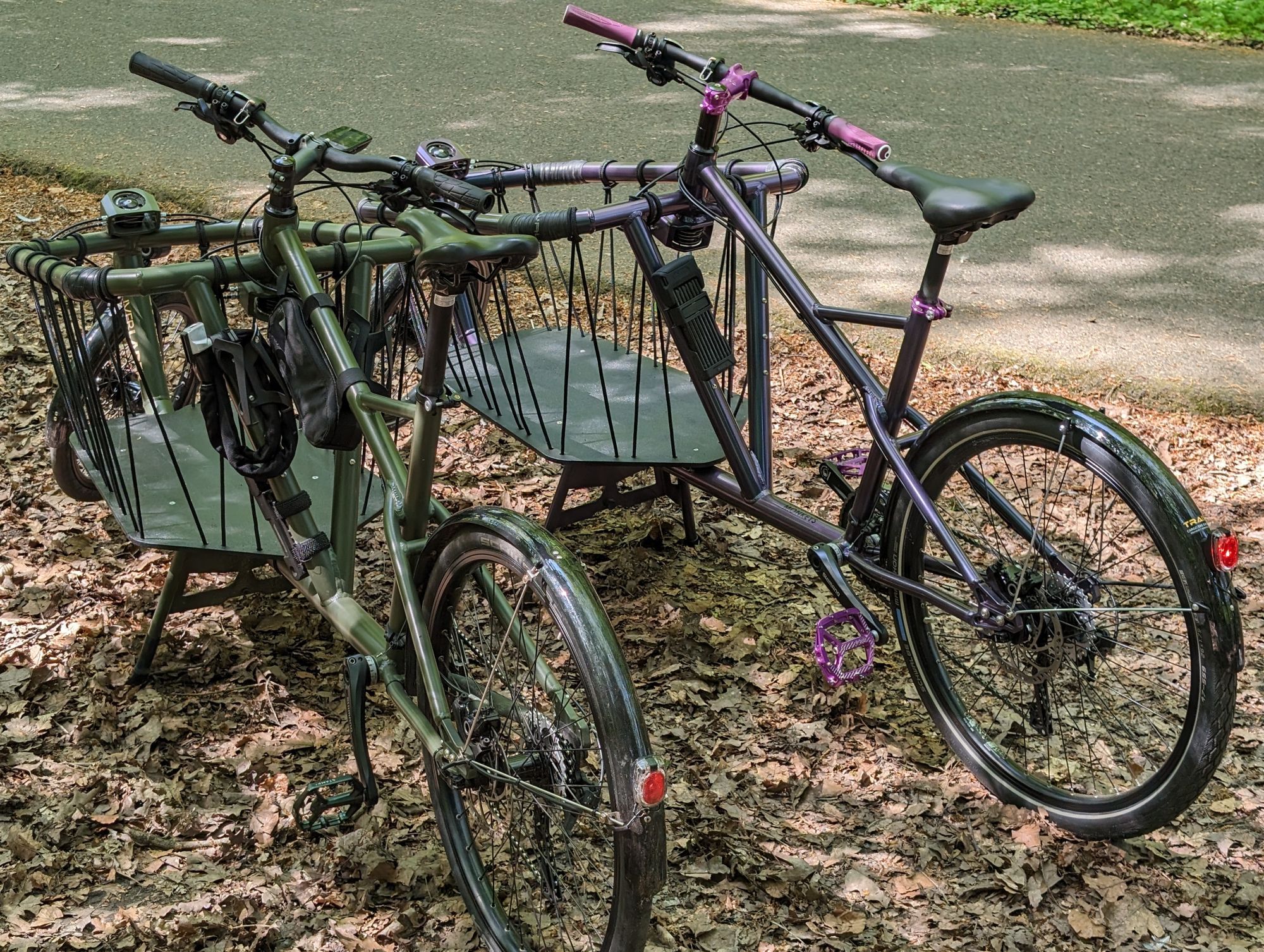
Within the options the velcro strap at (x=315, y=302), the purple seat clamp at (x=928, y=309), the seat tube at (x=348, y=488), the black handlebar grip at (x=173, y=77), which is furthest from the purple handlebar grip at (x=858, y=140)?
the black handlebar grip at (x=173, y=77)

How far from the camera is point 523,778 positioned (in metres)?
2.24

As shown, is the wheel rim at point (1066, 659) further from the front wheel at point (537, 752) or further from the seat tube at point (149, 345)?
the seat tube at point (149, 345)

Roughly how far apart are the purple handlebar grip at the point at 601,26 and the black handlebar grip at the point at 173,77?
1.00 m

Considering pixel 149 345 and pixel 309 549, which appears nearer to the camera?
A: pixel 309 549

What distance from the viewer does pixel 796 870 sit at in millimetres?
2627

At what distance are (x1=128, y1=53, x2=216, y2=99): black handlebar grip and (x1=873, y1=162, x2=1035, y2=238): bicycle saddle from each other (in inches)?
61.2

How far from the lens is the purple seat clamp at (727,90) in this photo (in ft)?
9.72

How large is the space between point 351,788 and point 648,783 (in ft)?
3.50

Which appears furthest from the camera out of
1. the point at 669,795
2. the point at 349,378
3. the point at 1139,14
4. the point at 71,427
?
the point at 1139,14

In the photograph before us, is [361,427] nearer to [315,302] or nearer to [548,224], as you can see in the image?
[315,302]

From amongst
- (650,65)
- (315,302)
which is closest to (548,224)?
(315,302)

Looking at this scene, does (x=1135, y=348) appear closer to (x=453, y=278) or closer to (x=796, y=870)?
(x=796, y=870)

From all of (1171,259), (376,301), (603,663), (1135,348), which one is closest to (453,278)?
(603,663)

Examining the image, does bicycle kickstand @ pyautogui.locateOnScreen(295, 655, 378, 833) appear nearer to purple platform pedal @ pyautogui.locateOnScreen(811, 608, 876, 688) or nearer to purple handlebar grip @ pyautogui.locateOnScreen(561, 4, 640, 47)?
purple platform pedal @ pyautogui.locateOnScreen(811, 608, 876, 688)
